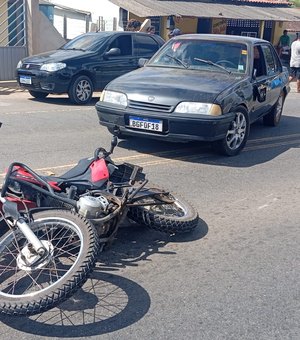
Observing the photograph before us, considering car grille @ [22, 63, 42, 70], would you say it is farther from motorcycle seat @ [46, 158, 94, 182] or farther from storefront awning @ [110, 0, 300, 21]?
storefront awning @ [110, 0, 300, 21]

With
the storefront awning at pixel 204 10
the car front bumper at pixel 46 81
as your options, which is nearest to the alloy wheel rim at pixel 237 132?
the car front bumper at pixel 46 81

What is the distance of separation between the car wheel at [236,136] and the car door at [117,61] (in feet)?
18.5

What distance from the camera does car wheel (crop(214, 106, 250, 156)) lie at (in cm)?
738

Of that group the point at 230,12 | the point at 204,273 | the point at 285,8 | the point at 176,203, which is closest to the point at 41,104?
the point at 176,203

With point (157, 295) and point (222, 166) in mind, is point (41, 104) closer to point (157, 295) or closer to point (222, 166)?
point (222, 166)

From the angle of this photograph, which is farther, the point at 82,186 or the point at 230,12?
the point at 230,12

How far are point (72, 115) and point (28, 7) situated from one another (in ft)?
22.4

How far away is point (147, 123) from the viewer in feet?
22.5

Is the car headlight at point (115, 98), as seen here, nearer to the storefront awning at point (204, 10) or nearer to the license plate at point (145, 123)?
the license plate at point (145, 123)

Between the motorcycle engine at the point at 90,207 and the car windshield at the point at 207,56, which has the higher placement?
the car windshield at the point at 207,56

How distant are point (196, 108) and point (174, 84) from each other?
573 millimetres

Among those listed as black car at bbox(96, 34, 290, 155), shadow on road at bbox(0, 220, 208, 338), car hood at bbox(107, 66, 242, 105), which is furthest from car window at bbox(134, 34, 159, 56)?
shadow on road at bbox(0, 220, 208, 338)

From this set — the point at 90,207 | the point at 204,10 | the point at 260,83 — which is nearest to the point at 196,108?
the point at 260,83

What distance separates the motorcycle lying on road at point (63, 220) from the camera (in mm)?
3109
